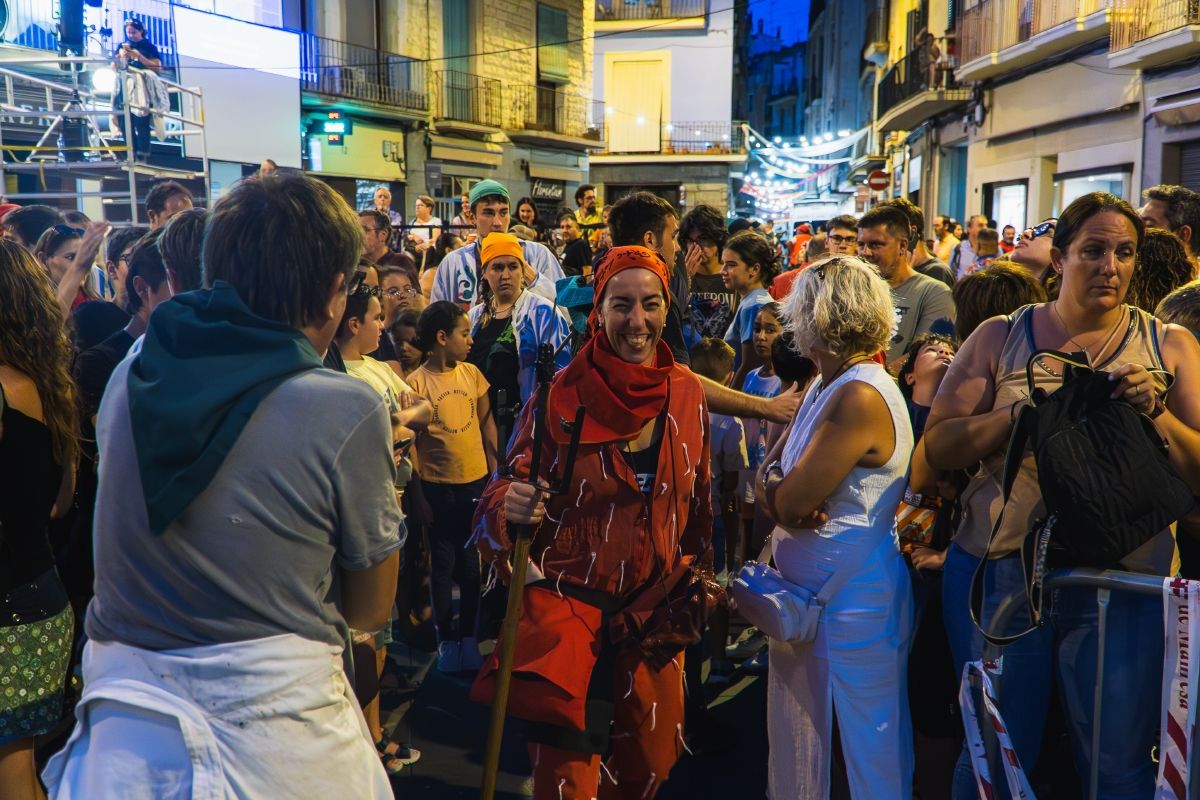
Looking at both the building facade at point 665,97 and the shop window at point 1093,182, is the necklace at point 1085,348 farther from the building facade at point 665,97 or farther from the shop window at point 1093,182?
the building facade at point 665,97

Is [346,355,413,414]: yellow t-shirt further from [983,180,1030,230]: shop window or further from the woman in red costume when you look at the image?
[983,180,1030,230]: shop window

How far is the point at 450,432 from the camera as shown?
5574 mm

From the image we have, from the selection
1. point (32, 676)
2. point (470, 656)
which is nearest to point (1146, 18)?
point (470, 656)

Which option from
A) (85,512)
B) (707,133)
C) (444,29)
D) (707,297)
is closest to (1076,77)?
(707,297)

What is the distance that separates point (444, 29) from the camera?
27.3m

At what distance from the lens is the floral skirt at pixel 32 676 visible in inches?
116

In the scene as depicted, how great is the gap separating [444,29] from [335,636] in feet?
89.5

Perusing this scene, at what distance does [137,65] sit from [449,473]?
8.76 metres

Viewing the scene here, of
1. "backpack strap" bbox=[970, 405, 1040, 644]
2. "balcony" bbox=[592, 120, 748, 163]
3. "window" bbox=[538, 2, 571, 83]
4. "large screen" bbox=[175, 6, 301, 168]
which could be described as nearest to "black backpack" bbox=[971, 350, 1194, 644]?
"backpack strap" bbox=[970, 405, 1040, 644]

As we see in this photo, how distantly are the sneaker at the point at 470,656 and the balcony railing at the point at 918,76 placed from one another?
20.7 metres

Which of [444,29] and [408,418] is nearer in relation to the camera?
[408,418]

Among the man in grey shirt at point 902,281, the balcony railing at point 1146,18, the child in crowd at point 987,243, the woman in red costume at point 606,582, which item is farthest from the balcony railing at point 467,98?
the woman in red costume at point 606,582

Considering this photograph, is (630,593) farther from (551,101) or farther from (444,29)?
(551,101)

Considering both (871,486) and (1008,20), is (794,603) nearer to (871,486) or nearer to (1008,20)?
(871,486)
